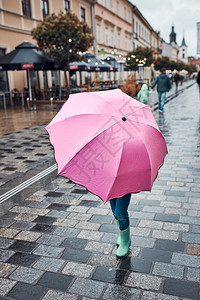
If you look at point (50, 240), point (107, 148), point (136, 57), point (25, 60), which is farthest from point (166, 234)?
point (136, 57)

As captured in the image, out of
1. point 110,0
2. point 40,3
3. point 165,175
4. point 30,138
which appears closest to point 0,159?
point 30,138

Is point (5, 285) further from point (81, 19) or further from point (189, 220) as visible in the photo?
point (81, 19)

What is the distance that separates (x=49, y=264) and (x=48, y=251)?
0.22 meters

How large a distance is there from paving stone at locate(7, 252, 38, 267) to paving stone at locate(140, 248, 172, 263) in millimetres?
1030

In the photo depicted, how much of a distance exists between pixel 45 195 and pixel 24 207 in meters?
0.48

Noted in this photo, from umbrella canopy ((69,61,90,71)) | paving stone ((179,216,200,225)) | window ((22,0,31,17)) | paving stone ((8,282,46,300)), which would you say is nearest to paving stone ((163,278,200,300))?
paving stone ((8,282,46,300))

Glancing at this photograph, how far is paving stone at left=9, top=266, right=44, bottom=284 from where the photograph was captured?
267 centimetres

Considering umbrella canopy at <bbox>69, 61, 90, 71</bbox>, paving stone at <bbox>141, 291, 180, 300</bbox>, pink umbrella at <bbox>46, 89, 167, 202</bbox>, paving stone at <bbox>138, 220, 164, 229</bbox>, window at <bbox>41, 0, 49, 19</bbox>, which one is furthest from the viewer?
window at <bbox>41, 0, 49, 19</bbox>

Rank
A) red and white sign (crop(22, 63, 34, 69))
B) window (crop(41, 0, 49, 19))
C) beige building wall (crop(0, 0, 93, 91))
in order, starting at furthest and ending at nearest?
window (crop(41, 0, 49, 19)), beige building wall (crop(0, 0, 93, 91)), red and white sign (crop(22, 63, 34, 69))

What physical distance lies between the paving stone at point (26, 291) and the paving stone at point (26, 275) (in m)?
0.06

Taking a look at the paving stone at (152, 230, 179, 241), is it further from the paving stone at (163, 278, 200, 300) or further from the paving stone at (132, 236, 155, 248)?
the paving stone at (163, 278, 200, 300)

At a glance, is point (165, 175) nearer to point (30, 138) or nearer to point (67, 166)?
point (67, 166)

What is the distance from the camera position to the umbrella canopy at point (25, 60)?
46.3 feet

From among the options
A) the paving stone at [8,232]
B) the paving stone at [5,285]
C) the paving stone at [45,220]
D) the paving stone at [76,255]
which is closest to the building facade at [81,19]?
the paving stone at [45,220]
